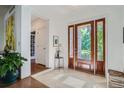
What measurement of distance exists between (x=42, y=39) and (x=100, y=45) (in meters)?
3.12

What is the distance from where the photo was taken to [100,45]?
15.2 feet

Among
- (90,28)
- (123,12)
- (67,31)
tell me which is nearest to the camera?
(123,12)

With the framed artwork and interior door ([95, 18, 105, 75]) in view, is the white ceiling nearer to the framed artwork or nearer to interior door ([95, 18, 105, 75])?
interior door ([95, 18, 105, 75])

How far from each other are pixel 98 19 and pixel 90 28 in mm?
478

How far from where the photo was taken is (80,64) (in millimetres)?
5430

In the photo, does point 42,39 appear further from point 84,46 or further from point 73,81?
point 73,81

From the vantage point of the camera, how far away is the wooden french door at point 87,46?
4.62 m

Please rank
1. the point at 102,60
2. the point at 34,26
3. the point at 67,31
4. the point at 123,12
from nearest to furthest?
the point at 123,12 < the point at 102,60 < the point at 67,31 < the point at 34,26

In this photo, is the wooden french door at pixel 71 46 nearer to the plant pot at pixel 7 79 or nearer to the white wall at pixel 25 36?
the white wall at pixel 25 36

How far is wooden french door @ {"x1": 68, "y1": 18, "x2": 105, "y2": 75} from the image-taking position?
4.62 meters

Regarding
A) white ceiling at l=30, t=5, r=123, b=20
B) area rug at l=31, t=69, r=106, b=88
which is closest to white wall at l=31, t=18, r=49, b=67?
white ceiling at l=30, t=5, r=123, b=20

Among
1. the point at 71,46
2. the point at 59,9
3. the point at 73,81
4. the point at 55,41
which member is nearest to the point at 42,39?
Result: the point at 55,41
